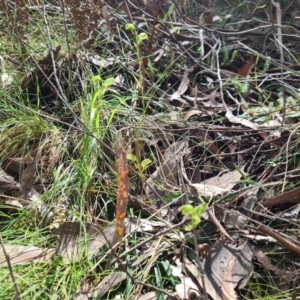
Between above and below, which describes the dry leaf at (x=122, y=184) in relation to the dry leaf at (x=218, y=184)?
above

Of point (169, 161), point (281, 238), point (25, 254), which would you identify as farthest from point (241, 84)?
point (25, 254)

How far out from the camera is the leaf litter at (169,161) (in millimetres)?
1412

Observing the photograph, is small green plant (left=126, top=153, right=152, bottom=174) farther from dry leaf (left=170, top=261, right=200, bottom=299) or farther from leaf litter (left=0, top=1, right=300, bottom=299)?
dry leaf (left=170, top=261, right=200, bottom=299)

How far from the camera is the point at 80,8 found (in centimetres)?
215

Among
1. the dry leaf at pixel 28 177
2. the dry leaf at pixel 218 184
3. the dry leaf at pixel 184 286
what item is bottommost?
the dry leaf at pixel 184 286

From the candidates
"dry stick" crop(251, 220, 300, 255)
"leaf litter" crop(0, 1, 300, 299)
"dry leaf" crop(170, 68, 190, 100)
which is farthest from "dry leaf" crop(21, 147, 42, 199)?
"dry stick" crop(251, 220, 300, 255)

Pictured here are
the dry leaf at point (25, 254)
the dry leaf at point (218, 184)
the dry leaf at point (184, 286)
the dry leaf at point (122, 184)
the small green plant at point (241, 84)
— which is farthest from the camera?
the small green plant at point (241, 84)

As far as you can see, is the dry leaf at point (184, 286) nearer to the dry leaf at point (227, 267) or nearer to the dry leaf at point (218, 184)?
the dry leaf at point (227, 267)

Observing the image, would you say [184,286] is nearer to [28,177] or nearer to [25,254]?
[25,254]

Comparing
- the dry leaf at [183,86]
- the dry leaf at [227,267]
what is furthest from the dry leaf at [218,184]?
the dry leaf at [183,86]

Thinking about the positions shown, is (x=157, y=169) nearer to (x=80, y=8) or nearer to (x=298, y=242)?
(x=298, y=242)

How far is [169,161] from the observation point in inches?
68.4

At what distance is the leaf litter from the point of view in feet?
4.63

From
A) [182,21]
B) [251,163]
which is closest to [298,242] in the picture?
[251,163]
